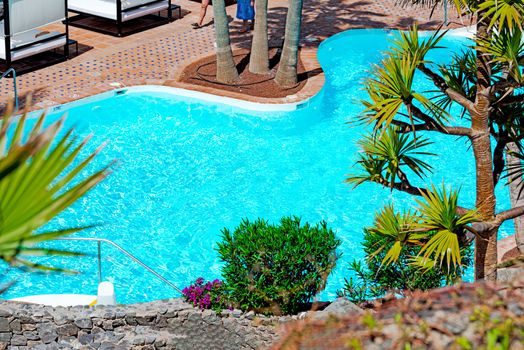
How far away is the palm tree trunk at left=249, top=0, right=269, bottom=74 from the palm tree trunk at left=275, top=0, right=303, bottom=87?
48 centimetres

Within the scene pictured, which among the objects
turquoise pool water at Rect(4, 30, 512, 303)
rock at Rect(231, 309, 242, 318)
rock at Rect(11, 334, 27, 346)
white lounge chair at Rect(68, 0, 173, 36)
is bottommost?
turquoise pool water at Rect(4, 30, 512, 303)

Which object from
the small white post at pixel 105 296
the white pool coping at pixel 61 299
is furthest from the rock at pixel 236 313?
the white pool coping at pixel 61 299

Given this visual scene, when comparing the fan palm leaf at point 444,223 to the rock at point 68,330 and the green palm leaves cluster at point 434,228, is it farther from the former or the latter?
the rock at point 68,330

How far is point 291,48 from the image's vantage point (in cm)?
1814

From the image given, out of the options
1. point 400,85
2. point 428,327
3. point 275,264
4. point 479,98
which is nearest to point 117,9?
point 275,264

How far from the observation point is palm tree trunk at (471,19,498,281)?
9.17 meters

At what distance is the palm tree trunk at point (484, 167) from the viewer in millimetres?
9172

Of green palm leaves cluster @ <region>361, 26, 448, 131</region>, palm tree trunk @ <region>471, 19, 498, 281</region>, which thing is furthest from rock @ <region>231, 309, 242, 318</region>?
green palm leaves cluster @ <region>361, 26, 448, 131</region>

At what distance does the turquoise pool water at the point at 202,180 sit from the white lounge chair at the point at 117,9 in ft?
8.50

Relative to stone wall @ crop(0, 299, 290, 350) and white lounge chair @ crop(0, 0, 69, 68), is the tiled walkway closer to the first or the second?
white lounge chair @ crop(0, 0, 69, 68)

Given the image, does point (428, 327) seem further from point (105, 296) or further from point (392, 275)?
point (105, 296)

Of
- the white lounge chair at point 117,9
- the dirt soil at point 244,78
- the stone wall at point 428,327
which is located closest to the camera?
the stone wall at point 428,327

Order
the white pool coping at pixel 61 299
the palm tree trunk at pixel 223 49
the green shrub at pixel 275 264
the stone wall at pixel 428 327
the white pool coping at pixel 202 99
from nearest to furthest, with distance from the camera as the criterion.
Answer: the stone wall at pixel 428 327, the green shrub at pixel 275 264, the white pool coping at pixel 61 299, the white pool coping at pixel 202 99, the palm tree trunk at pixel 223 49

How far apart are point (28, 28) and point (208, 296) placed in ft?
29.7
